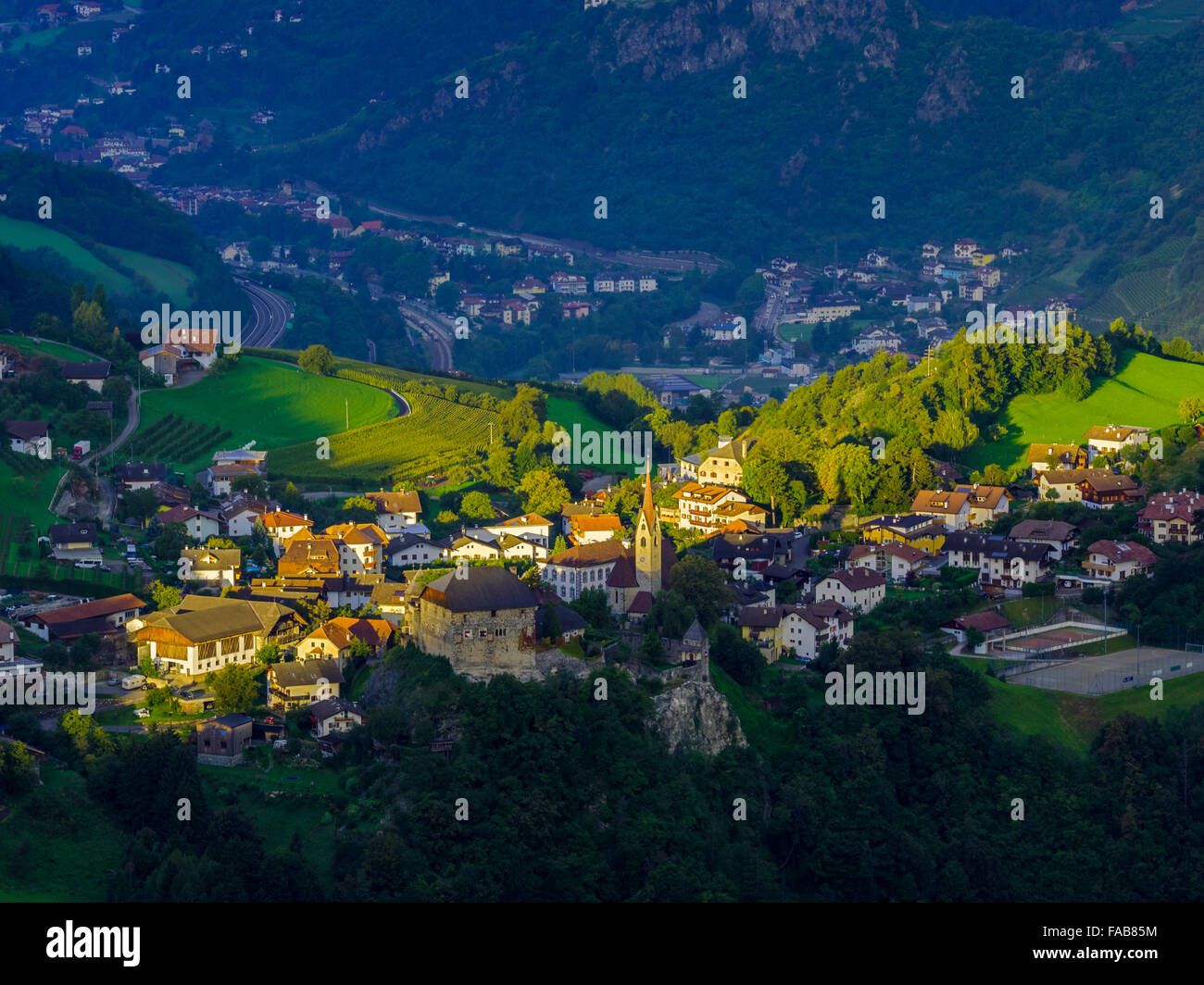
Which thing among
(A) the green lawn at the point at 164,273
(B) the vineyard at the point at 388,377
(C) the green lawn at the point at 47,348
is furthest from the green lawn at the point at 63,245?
(C) the green lawn at the point at 47,348

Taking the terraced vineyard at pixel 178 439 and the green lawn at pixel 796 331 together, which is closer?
the terraced vineyard at pixel 178 439

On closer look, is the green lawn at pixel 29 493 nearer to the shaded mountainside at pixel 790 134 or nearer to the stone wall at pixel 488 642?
the stone wall at pixel 488 642

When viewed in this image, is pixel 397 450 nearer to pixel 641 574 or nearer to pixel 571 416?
pixel 571 416

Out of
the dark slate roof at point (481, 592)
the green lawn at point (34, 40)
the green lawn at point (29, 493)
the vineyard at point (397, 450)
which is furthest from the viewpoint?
the green lawn at point (34, 40)

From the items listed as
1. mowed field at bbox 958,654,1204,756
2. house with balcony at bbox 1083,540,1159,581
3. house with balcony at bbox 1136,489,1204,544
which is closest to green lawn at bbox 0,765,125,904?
mowed field at bbox 958,654,1204,756

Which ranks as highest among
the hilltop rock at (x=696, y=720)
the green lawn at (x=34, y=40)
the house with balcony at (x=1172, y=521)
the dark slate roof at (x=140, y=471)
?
the green lawn at (x=34, y=40)

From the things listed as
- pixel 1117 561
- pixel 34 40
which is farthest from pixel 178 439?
pixel 34 40

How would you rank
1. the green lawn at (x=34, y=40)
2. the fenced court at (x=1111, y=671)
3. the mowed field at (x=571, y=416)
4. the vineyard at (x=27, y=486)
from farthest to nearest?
the green lawn at (x=34, y=40), the mowed field at (x=571, y=416), the vineyard at (x=27, y=486), the fenced court at (x=1111, y=671)

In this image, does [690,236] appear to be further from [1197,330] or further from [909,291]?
[1197,330]
